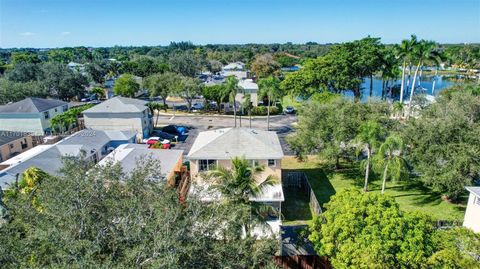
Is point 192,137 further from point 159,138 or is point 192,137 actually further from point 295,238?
point 295,238

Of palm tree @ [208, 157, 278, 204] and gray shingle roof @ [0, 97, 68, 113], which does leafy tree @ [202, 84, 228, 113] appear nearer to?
gray shingle roof @ [0, 97, 68, 113]

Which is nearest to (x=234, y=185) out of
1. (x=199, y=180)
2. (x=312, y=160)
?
(x=199, y=180)

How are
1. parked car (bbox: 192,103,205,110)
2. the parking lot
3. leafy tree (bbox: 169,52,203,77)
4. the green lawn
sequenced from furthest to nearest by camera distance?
leafy tree (bbox: 169,52,203,77) < parked car (bbox: 192,103,205,110) < the parking lot < the green lawn

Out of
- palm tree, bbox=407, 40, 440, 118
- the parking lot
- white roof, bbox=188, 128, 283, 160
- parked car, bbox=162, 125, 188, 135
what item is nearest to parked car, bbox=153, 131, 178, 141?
parked car, bbox=162, 125, 188, 135

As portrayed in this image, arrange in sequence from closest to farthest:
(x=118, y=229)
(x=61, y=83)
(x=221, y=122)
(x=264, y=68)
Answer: (x=118, y=229)
(x=221, y=122)
(x=61, y=83)
(x=264, y=68)

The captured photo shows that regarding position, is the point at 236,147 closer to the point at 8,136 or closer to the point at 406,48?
the point at 8,136

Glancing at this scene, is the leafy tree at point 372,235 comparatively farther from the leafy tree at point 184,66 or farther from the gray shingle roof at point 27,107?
the leafy tree at point 184,66

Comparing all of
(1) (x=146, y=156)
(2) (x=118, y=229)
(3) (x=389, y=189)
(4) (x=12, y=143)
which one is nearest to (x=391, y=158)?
(3) (x=389, y=189)

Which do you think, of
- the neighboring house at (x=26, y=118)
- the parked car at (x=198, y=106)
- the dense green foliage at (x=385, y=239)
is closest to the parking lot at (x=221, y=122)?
the parked car at (x=198, y=106)
